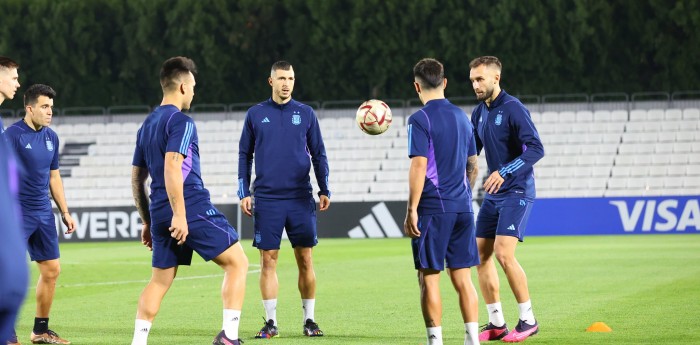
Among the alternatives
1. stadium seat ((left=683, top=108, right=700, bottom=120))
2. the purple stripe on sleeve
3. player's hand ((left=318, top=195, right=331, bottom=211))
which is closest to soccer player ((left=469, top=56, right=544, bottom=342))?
player's hand ((left=318, top=195, right=331, bottom=211))

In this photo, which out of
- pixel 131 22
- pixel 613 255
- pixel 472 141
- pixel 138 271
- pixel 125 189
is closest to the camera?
pixel 472 141

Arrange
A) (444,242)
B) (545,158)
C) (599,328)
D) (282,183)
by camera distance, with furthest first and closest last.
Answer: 1. (545,158)
2. (282,183)
3. (599,328)
4. (444,242)

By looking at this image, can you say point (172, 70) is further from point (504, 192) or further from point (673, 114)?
point (673, 114)

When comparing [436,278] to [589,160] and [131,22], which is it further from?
[131,22]

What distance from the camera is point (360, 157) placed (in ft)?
120

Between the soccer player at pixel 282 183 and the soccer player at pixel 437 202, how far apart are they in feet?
6.83

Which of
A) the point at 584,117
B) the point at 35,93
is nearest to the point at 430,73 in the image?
the point at 35,93

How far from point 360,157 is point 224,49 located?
1230 cm

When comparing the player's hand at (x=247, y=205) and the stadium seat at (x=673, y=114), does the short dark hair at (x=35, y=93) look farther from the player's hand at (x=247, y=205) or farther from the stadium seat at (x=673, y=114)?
the stadium seat at (x=673, y=114)

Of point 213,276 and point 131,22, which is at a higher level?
point 131,22

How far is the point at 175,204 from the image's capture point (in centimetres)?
802

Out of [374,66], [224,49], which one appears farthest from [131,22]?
[374,66]

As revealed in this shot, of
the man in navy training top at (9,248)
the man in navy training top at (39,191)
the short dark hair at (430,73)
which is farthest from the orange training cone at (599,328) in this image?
the man in navy training top at (9,248)

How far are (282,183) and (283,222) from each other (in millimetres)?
326
